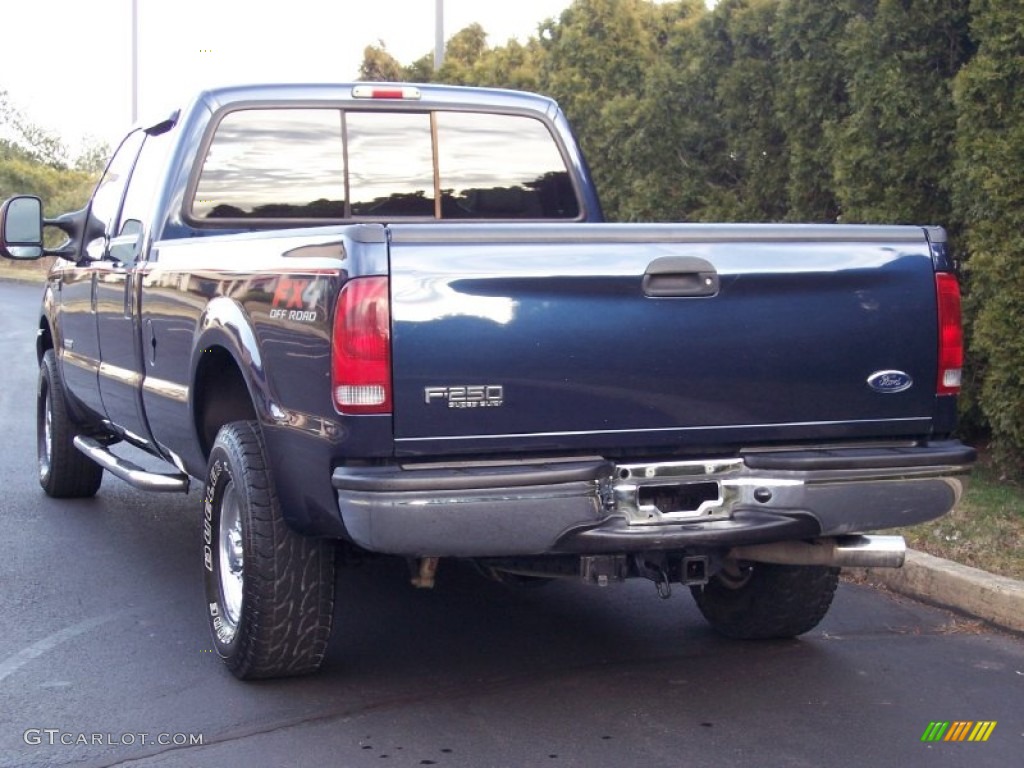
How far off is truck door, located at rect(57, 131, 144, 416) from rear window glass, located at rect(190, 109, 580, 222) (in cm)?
87

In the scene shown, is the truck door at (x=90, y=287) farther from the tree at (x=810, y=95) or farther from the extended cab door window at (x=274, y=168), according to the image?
the tree at (x=810, y=95)

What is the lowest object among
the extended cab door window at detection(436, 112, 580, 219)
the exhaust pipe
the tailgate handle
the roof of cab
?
the exhaust pipe

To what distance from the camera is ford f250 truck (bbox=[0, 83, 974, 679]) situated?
4.09m

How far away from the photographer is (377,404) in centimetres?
406

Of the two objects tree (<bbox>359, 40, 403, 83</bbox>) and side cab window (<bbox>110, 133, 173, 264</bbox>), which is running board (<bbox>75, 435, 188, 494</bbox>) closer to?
side cab window (<bbox>110, 133, 173, 264</bbox>)

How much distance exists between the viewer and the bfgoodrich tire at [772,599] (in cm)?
534

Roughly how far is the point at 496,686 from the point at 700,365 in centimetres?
140

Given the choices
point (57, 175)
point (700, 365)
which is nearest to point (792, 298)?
point (700, 365)

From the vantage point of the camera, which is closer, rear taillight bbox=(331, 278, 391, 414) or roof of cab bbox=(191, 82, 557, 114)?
rear taillight bbox=(331, 278, 391, 414)

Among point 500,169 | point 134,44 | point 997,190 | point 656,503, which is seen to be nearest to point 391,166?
point 500,169

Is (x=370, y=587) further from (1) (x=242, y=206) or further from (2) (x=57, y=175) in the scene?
(2) (x=57, y=175)

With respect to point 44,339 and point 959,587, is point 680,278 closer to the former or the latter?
point 959,587
